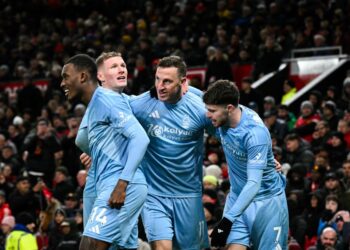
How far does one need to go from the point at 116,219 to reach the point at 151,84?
1261cm

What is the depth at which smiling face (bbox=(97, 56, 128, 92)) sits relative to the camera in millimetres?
8609

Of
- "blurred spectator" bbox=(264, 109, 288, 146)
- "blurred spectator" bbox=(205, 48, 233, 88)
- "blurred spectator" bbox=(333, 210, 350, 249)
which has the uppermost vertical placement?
"blurred spectator" bbox=(205, 48, 233, 88)

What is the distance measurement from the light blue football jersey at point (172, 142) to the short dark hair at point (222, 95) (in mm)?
535

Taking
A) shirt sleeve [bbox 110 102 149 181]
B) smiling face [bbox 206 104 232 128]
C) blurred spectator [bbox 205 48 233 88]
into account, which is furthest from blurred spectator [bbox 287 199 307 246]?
blurred spectator [bbox 205 48 233 88]

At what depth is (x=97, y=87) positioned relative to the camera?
320 inches

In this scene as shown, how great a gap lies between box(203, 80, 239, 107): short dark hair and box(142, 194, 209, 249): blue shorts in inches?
43.5

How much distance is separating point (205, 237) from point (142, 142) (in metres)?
1.86

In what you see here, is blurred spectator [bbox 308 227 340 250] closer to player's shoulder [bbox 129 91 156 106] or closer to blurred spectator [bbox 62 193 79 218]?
player's shoulder [bbox 129 91 156 106]

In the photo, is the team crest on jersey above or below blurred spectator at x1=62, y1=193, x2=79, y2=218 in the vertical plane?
above

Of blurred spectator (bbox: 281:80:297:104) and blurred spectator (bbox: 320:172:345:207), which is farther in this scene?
blurred spectator (bbox: 281:80:297:104)

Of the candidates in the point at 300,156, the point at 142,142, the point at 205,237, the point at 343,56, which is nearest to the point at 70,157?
the point at 300,156

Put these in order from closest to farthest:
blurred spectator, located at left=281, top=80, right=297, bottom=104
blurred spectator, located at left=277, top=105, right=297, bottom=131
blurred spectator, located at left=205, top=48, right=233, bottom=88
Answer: blurred spectator, located at left=277, top=105, right=297, bottom=131 < blurred spectator, located at left=281, top=80, right=297, bottom=104 < blurred spectator, located at left=205, top=48, right=233, bottom=88

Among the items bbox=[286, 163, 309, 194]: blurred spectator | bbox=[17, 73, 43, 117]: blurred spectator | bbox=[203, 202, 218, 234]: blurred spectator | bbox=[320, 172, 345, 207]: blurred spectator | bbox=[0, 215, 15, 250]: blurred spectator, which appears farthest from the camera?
bbox=[17, 73, 43, 117]: blurred spectator

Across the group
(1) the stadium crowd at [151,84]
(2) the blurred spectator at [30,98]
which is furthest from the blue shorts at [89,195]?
(2) the blurred spectator at [30,98]
